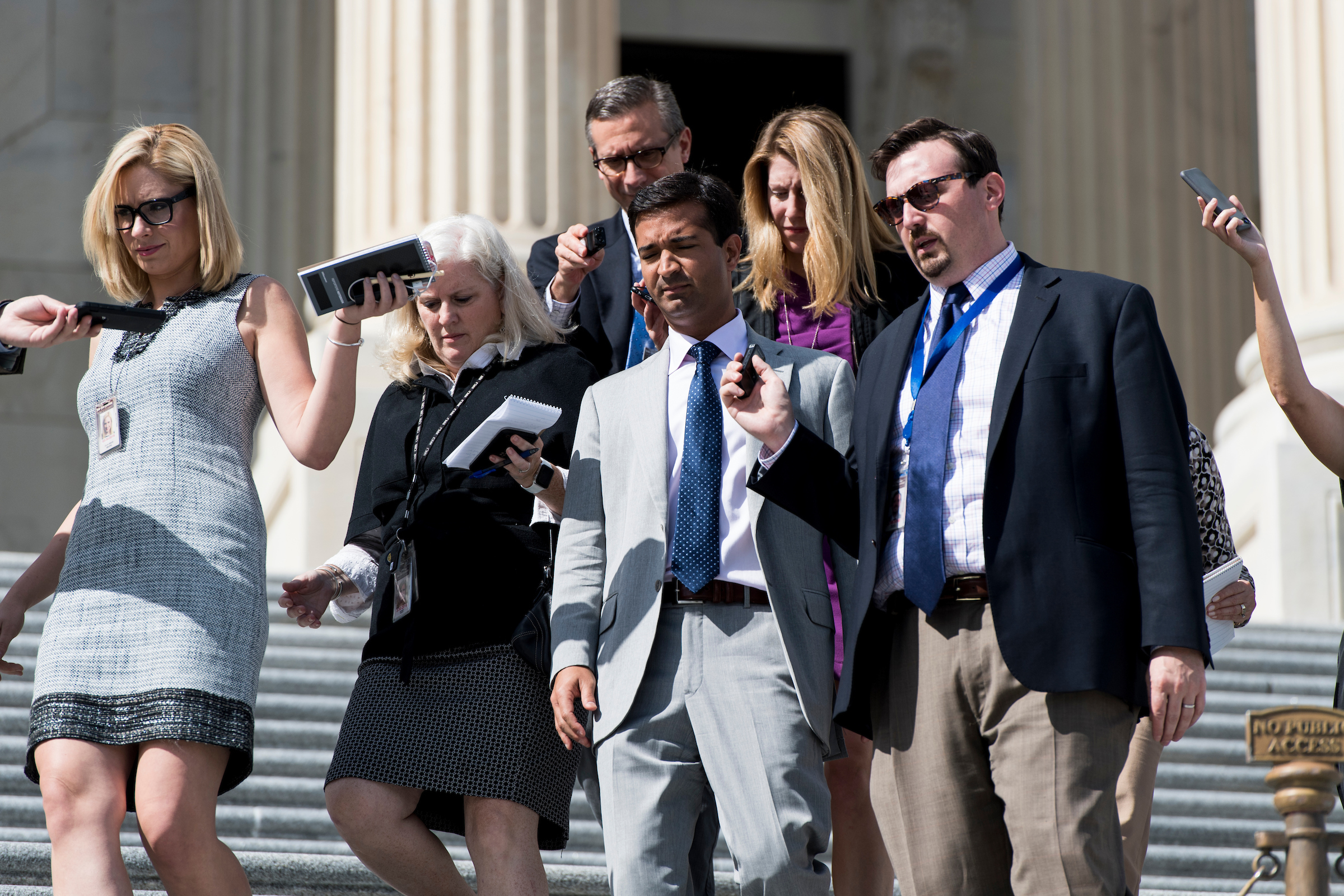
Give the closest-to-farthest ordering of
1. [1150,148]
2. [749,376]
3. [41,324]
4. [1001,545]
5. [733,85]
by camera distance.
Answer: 1. [1001,545]
2. [749,376]
3. [41,324]
4. [1150,148]
5. [733,85]

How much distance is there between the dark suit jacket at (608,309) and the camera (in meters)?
4.99

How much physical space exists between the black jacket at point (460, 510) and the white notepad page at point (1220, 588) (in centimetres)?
155

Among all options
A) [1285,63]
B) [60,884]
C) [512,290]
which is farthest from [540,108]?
[60,884]

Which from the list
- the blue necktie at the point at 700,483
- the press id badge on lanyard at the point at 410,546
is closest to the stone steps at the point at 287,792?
the press id badge on lanyard at the point at 410,546

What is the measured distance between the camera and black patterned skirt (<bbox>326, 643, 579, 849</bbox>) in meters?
4.12

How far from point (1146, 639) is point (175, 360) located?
2.17 meters

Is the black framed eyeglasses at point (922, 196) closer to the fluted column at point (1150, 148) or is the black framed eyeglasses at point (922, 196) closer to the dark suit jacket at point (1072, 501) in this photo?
the dark suit jacket at point (1072, 501)

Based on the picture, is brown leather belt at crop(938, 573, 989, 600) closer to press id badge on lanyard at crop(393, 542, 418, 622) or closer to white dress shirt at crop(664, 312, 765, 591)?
white dress shirt at crop(664, 312, 765, 591)

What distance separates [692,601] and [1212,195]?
4.55 feet

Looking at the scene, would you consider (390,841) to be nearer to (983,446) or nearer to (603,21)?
(983,446)

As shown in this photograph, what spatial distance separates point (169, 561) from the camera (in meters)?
3.99

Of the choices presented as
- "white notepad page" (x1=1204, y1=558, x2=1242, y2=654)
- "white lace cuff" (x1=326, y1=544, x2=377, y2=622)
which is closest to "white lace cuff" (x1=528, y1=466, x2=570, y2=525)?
"white lace cuff" (x1=326, y1=544, x2=377, y2=622)

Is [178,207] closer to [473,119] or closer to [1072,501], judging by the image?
[1072,501]

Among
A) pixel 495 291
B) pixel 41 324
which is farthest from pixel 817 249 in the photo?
pixel 41 324
